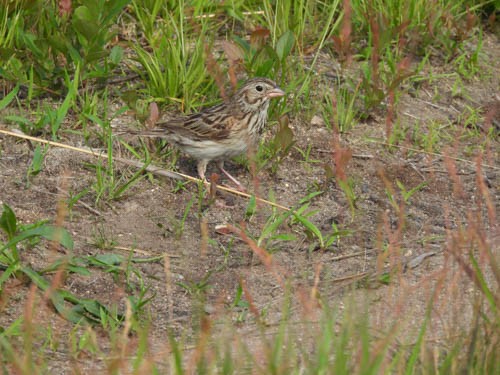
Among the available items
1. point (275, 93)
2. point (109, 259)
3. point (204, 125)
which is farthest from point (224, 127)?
point (109, 259)

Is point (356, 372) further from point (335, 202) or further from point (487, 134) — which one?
point (487, 134)

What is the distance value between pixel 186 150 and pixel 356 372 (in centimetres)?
353

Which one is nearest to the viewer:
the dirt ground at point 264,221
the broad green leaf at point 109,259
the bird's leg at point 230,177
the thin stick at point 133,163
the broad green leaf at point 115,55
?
the dirt ground at point 264,221

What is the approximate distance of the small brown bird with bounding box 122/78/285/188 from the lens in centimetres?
689

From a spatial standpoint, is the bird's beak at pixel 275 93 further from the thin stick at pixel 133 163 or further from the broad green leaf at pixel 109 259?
the broad green leaf at pixel 109 259

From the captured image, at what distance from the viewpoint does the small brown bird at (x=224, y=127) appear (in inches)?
271

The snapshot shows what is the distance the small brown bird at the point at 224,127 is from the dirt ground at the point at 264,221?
9.1 inches

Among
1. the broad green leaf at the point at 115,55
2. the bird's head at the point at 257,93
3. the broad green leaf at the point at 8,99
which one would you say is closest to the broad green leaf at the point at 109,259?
the broad green leaf at the point at 8,99

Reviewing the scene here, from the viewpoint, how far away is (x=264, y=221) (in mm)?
6418

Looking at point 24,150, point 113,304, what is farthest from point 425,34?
point 113,304

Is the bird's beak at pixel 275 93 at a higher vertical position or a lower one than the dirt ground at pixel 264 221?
higher

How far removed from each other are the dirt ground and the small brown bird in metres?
0.23

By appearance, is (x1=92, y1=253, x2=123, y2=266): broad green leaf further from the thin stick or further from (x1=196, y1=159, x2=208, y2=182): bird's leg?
(x1=196, y1=159, x2=208, y2=182): bird's leg

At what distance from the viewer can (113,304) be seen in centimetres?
529
